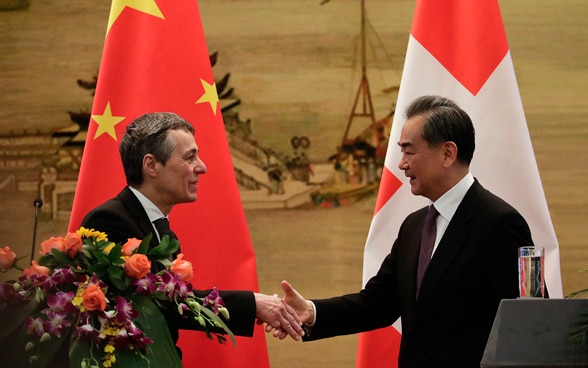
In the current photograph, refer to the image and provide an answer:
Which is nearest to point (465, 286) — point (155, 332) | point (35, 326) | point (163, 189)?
point (163, 189)

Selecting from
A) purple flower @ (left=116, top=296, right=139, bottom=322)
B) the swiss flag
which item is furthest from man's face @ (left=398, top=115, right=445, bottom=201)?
purple flower @ (left=116, top=296, right=139, bottom=322)

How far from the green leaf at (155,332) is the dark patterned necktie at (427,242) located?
1277 mm

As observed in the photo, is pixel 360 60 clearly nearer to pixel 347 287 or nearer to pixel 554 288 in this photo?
pixel 347 287

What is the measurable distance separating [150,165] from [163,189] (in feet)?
0.35

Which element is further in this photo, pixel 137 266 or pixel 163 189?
pixel 163 189

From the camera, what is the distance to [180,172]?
3.80 m

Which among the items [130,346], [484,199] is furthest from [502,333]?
[484,199]

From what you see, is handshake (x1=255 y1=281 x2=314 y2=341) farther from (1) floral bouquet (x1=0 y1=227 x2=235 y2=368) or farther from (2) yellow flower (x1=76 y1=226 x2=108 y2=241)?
(2) yellow flower (x1=76 y1=226 x2=108 y2=241)

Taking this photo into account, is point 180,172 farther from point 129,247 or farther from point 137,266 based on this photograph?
point 137,266

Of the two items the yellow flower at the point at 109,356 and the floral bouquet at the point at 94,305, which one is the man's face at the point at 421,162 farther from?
the yellow flower at the point at 109,356

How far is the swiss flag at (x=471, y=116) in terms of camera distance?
4.47 metres

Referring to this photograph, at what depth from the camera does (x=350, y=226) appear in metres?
5.19

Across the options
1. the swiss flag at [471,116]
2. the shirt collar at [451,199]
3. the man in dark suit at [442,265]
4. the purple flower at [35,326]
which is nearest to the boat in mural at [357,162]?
the swiss flag at [471,116]

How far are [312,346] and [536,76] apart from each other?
1891mm
